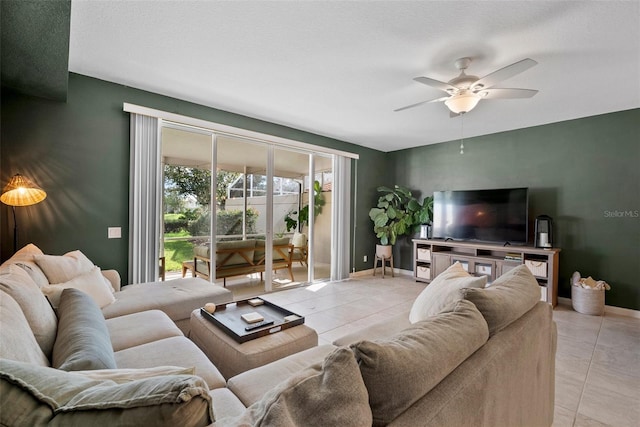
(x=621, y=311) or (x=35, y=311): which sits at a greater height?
(x=35, y=311)

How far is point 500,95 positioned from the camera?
2752 mm

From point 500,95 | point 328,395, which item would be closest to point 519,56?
point 500,95

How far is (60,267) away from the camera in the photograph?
221cm

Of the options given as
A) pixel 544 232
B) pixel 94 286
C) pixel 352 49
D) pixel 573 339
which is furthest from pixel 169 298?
pixel 544 232

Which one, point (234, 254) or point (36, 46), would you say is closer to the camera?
point (36, 46)

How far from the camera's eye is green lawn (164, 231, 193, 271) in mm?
3777

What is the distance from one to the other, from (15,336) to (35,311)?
0.38 metres

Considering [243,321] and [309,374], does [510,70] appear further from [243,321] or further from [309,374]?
[243,321]

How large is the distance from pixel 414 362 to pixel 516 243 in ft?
14.2

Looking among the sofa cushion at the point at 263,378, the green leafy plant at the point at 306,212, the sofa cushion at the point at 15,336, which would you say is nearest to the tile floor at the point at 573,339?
the green leafy plant at the point at 306,212

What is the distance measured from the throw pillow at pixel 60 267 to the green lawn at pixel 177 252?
4.38 ft

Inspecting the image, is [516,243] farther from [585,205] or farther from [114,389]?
[114,389]

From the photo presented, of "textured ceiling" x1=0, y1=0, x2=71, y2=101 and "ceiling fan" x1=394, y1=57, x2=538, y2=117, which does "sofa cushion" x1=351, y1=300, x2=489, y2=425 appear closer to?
"ceiling fan" x1=394, y1=57, x2=538, y2=117

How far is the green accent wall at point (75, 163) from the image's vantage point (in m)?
2.68
